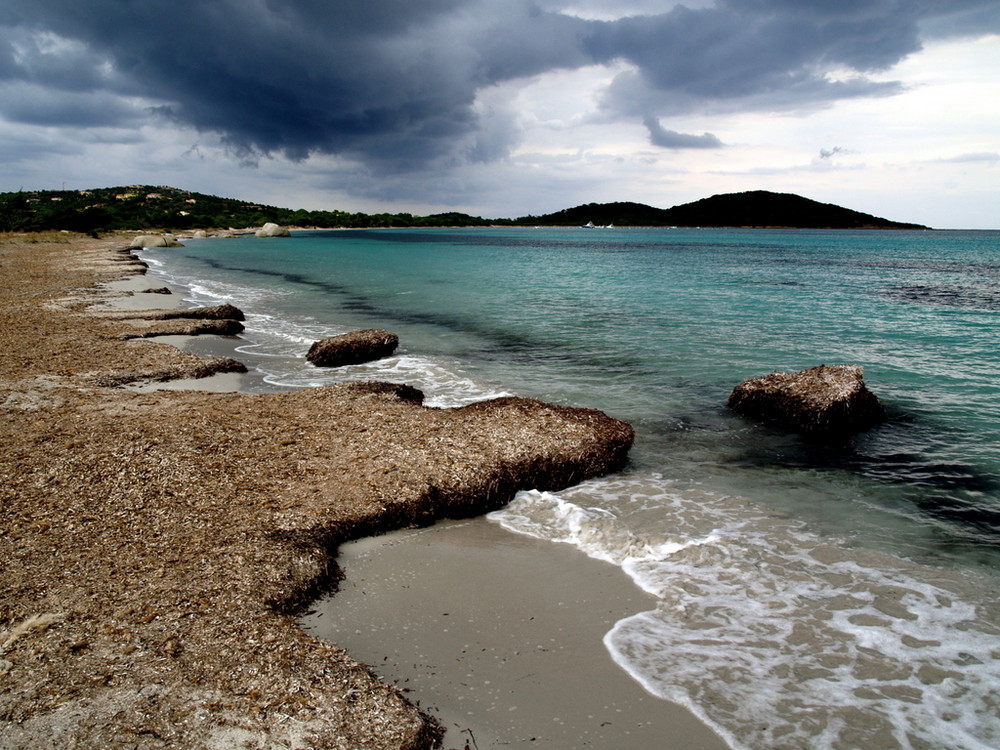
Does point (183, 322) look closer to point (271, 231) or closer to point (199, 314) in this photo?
point (199, 314)

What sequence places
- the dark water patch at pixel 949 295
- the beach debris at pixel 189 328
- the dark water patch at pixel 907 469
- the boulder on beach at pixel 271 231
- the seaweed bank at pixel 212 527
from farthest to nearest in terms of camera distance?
the boulder on beach at pixel 271 231, the dark water patch at pixel 949 295, the beach debris at pixel 189 328, the dark water patch at pixel 907 469, the seaweed bank at pixel 212 527

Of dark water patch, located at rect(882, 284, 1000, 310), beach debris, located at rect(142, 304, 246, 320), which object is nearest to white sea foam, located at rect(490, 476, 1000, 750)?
beach debris, located at rect(142, 304, 246, 320)

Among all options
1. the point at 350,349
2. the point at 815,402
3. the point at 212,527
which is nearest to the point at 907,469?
the point at 815,402

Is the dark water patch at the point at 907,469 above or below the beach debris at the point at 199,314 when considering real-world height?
below

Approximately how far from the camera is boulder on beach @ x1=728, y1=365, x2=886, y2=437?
10.1 m

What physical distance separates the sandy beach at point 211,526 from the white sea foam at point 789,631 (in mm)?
1545

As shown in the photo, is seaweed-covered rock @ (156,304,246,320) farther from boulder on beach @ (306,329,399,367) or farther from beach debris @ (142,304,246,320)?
boulder on beach @ (306,329,399,367)

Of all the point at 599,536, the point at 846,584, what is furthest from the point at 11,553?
the point at 846,584

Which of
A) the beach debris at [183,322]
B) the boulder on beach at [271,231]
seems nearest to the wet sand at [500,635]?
the beach debris at [183,322]

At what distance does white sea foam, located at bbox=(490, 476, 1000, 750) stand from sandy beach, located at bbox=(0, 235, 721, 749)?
1545 millimetres

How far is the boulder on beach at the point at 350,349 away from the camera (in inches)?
586

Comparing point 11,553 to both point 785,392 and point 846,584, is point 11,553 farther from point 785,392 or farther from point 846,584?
point 785,392

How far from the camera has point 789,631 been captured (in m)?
4.96

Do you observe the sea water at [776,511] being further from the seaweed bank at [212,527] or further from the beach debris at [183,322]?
the seaweed bank at [212,527]
